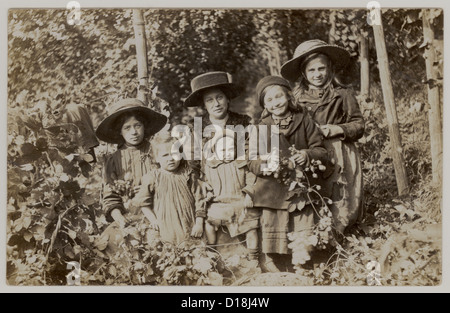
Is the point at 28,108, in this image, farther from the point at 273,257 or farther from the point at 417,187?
the point at 417,187

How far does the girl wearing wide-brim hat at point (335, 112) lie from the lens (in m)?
4.13

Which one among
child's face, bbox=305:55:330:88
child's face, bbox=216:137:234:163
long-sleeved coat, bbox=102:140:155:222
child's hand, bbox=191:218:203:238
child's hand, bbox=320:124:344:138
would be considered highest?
child's face, bbox=305:55:330:88

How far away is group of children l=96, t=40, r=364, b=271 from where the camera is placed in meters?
4.11

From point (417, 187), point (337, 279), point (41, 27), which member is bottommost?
point (337, 279)

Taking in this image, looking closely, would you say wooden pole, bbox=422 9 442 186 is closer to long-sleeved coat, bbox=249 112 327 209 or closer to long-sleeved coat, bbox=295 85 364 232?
long-sleeved coat, bbox=295 85 364 232

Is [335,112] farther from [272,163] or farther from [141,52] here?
[141,52]

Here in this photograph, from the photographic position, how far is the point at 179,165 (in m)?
4.14

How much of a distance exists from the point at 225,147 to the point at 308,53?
2.11 feet

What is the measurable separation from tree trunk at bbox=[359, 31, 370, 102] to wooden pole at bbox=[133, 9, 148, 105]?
1.12 m

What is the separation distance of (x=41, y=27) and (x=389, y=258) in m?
2.17

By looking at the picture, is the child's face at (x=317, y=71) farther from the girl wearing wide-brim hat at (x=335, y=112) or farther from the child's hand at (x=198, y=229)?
the child's hand at (x=198, y=229)

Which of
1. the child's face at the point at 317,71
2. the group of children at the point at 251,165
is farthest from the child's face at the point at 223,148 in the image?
the child's face at the point at 317,71

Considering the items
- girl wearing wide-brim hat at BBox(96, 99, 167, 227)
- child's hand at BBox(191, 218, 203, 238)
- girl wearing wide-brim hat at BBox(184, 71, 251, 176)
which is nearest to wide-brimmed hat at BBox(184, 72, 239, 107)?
girl wearing wide-brim hat at BBox(184, 71, 251, 176)

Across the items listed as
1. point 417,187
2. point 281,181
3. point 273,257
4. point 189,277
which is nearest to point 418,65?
point 417,187
